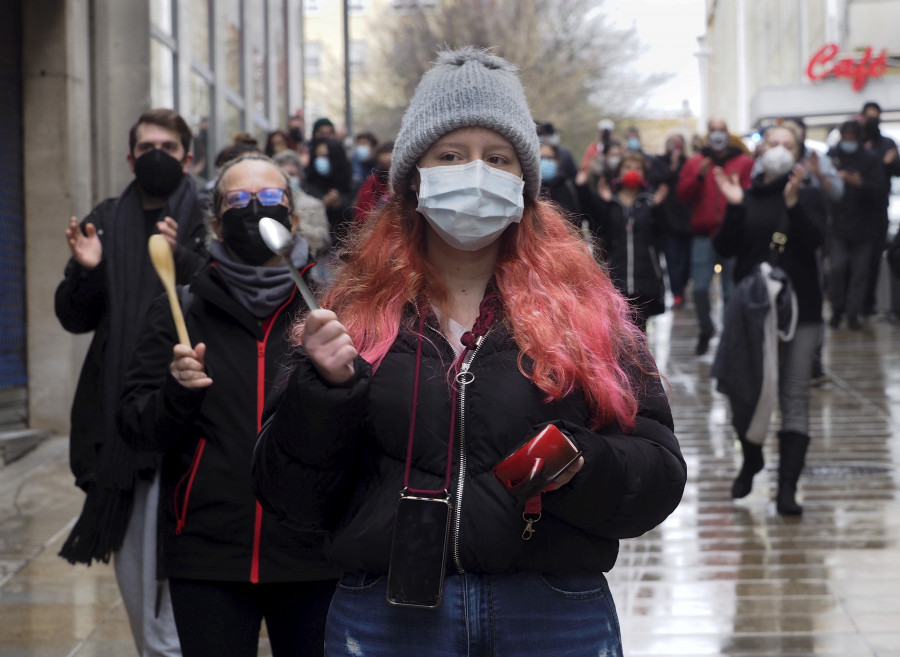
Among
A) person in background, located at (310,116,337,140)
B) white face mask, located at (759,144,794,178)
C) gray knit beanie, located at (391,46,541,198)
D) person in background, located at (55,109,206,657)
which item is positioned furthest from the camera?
person in background, located at (310,116,337,140)

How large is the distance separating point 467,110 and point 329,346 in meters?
0.63

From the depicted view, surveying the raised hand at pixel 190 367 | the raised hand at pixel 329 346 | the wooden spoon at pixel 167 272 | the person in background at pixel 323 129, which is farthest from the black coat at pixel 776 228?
the person in background at pixel 323 129

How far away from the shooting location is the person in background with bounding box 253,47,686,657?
2.36 meters

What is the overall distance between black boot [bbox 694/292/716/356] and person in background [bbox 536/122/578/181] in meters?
2.23

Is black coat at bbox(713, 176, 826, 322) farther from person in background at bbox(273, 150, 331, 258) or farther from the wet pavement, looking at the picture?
person in background at bbox(273, 150, 331, 258)

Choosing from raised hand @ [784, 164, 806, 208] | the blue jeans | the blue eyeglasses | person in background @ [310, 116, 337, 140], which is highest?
person in background @ [310, 116, 337, 140]

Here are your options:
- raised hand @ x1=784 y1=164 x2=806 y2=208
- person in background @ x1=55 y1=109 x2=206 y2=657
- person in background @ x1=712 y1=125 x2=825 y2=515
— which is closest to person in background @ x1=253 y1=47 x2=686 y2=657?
person in background @ x1=55 y1=109 x2=206 y2=657

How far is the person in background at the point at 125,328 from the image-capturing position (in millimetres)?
4074

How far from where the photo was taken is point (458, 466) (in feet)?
7.86

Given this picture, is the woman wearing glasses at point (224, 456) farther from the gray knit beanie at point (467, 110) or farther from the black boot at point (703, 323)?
the black boot at point (703, 323)

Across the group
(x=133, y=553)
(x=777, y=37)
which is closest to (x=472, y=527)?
(x=133, y=553)

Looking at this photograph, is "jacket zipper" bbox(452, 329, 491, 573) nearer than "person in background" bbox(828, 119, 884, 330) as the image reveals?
Yes

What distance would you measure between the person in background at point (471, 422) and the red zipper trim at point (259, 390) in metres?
0.91

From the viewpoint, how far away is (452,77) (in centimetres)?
268
